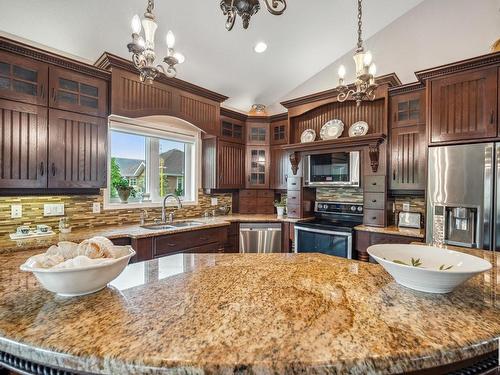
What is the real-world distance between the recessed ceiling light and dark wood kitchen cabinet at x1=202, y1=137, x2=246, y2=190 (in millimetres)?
1311

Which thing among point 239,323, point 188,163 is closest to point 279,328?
point 239,323

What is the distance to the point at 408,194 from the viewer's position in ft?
10.8

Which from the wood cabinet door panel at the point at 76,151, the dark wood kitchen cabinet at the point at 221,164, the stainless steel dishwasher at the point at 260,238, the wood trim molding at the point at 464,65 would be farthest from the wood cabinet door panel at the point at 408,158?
the wood cabinet door panel at the point at 76,151

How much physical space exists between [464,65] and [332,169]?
5.57 ft

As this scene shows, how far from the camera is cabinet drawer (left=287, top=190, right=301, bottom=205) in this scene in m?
3.86

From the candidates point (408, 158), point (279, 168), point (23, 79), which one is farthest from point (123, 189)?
point (408, 158)

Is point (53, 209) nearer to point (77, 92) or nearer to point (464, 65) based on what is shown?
point (77, 92)

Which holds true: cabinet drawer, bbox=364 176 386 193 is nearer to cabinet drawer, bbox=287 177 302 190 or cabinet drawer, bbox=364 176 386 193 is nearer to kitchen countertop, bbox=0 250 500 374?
cabinet drawer, bbox=287 177 302 190

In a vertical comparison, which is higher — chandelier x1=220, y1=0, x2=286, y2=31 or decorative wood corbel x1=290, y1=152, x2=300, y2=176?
chandelier x1=220, y1=0, x2=286, y2=31

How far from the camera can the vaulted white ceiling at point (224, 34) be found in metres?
2.42

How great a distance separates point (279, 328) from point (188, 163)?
11.5ft

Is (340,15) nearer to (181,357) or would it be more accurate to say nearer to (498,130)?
(498,130)

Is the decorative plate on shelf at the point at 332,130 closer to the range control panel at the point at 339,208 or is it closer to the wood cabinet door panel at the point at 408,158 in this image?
the wood cabinet door panel at the point at 408,158

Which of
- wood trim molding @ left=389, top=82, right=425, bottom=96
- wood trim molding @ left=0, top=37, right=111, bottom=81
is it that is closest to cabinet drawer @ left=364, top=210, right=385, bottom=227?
wood trim molding @ left=389, top=82, right=425, bottom=96
